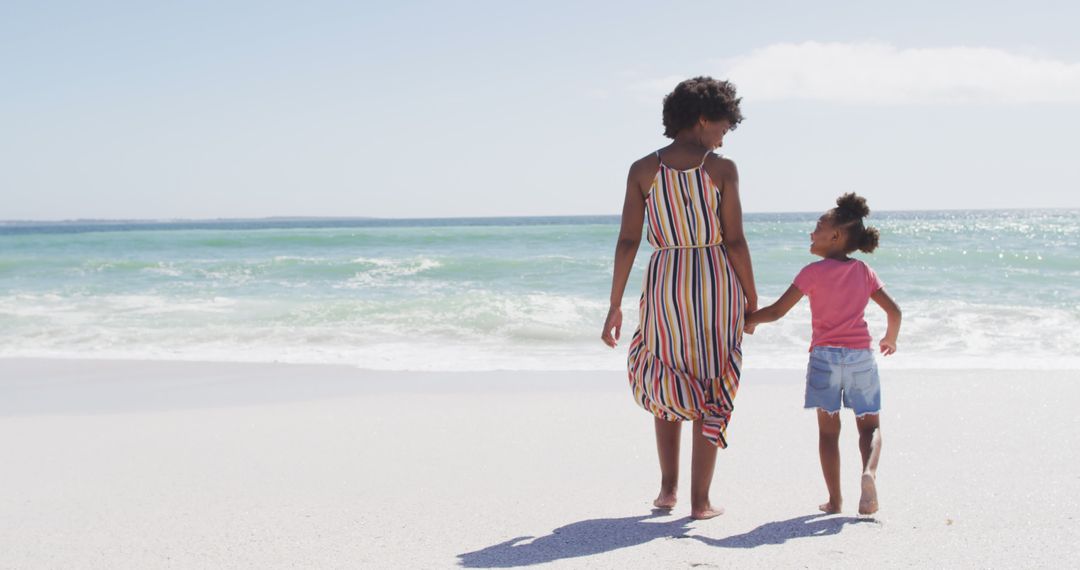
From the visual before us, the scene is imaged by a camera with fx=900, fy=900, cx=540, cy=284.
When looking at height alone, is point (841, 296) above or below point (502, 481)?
above

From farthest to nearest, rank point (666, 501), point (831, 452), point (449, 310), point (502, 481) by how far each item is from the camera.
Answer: point (449, 310), point (502, 481), point (666, 501), point (831, 452)

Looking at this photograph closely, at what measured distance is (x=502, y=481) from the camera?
3.69 m

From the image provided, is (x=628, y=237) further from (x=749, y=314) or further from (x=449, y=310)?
(x=449, y=310)

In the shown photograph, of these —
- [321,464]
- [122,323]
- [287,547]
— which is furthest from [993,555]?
[122,323]

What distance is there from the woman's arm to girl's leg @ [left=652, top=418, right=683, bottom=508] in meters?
0.54

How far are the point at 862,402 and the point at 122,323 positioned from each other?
9181mm

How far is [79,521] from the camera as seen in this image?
10.5 feet

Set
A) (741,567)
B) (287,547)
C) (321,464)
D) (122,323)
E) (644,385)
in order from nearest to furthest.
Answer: (741,567), (287,547), (644,385), (321,464), (122,323)

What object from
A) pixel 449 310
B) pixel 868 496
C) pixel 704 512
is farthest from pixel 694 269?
pixel 449 310

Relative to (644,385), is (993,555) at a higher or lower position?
lower

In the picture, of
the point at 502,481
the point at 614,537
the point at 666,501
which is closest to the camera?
the point at 614,537

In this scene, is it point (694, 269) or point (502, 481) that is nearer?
point (694, 269)

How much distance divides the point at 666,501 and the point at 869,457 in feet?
2.36

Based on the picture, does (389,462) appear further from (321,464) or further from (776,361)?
(776,361)
